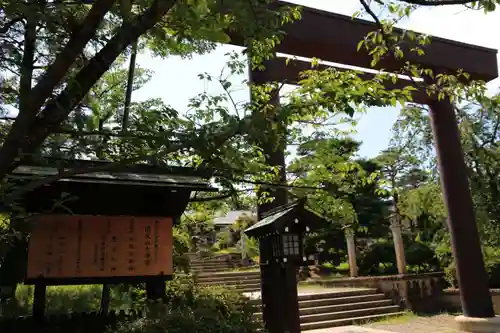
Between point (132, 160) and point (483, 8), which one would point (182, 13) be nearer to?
point (132, 160)

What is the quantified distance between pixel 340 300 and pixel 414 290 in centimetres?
239

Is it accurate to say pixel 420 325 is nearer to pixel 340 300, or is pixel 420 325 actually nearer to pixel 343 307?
pixel 343 307

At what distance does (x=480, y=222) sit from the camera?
11.3 m

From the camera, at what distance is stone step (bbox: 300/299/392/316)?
9.87m

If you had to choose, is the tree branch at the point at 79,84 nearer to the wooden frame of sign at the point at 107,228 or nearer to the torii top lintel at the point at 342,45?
the wooden frame of sign at the point at 107,228

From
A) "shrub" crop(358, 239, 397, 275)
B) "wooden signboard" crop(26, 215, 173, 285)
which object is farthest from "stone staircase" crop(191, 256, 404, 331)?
"shrub" crop(358, 239, 397, 275)

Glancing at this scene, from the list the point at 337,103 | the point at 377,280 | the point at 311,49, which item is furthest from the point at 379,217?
the point at 337,103

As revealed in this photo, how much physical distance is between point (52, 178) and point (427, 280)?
11.8 m

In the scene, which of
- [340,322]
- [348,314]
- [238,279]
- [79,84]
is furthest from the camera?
[238,279]

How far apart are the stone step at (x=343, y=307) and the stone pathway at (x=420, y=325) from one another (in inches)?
33.0

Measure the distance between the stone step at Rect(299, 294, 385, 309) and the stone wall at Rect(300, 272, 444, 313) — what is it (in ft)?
1.30

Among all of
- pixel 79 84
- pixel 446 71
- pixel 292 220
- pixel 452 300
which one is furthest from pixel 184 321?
pixel 452 300

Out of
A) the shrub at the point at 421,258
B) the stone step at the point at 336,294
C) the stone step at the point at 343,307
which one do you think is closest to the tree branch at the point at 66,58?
the stone step at the point at 343,307

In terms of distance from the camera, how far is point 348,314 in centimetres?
1012
